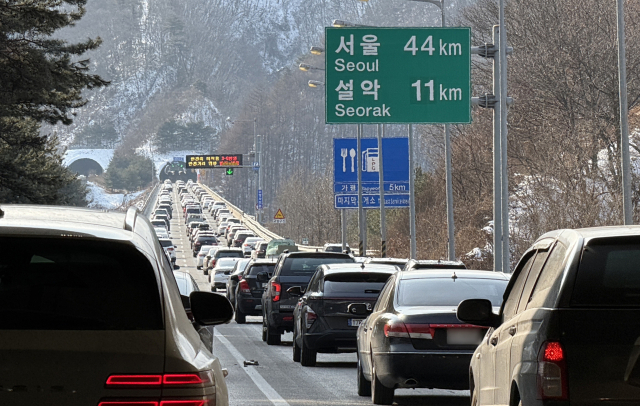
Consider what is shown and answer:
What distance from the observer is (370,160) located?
171 ft

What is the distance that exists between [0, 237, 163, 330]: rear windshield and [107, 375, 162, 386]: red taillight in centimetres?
25

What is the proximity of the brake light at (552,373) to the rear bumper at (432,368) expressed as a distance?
612 centimetres

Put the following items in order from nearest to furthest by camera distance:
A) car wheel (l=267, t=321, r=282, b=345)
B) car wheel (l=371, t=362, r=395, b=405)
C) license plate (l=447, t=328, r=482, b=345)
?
license plate (l=447, t=328, r=482, b=345) → car wheel (l=371, t=362, r=395, b=405) → car wheel (l=267, t=321, r=282, b=345)

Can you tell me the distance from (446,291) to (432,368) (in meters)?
1.03

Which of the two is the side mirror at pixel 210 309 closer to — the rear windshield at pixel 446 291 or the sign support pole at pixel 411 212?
the rear windshield at pixel 446 291

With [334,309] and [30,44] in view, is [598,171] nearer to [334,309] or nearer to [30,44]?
[30,44]

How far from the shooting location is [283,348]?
70.1 feet

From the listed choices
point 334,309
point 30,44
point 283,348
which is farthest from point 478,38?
point 334,309

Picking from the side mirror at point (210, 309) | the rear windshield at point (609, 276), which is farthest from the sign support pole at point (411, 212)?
the side mirror at point (210, 309)

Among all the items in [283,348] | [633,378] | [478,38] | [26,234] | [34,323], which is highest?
[478,38]

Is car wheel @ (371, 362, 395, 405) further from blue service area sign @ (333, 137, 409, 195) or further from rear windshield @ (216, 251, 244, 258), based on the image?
rear windshield @ (216, 251, 244, 258)

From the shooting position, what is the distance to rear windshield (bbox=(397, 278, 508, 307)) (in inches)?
481

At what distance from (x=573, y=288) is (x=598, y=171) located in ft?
127

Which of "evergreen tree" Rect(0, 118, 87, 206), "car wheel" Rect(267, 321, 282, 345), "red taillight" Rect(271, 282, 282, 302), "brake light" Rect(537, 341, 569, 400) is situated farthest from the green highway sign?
"brake light" Rect(537, 341, 569, 400)
